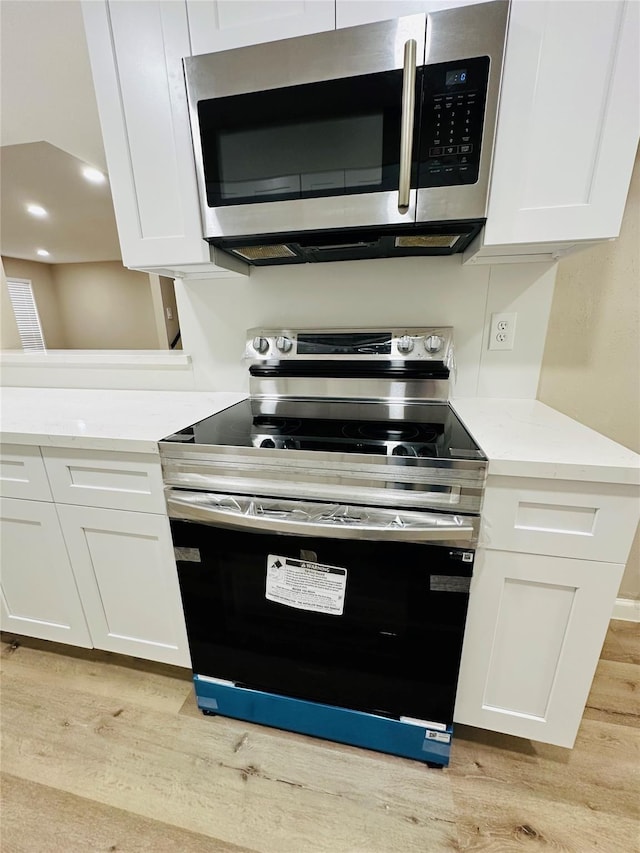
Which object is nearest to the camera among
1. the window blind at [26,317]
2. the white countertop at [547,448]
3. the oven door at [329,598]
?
the white countertop at [547,448]

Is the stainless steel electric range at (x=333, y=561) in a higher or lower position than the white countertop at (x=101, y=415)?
lower

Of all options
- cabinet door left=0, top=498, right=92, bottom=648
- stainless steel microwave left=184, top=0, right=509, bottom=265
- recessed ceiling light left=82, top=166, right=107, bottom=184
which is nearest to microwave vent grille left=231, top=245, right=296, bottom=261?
stainless steel microwave left=184, top=0, right=509, bottom=265

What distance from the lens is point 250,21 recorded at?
2.87 ft

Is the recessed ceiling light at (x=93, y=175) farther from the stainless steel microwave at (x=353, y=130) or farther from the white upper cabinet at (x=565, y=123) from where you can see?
the white upper cabinet at (x=565, y=123)

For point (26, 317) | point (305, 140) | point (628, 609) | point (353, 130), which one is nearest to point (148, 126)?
point (305, 140)

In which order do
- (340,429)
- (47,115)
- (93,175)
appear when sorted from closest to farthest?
(340,429), (47,115), (93,175)


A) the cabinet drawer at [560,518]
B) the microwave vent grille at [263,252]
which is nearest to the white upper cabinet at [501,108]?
the microwave vent grille at [263,252]

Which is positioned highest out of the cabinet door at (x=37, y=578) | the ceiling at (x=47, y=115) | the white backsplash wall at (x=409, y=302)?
the ceiling at (x=47, y=115)

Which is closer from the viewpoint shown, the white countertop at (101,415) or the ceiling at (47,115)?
the white countertop at (101,415)

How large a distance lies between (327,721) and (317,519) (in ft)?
2.24

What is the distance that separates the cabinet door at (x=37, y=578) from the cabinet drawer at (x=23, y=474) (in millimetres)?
31

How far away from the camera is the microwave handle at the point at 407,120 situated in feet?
2.54

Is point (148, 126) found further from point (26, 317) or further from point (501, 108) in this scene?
point (26, 317)

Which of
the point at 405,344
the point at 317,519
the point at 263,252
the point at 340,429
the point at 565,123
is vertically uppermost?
the point at 565,123
